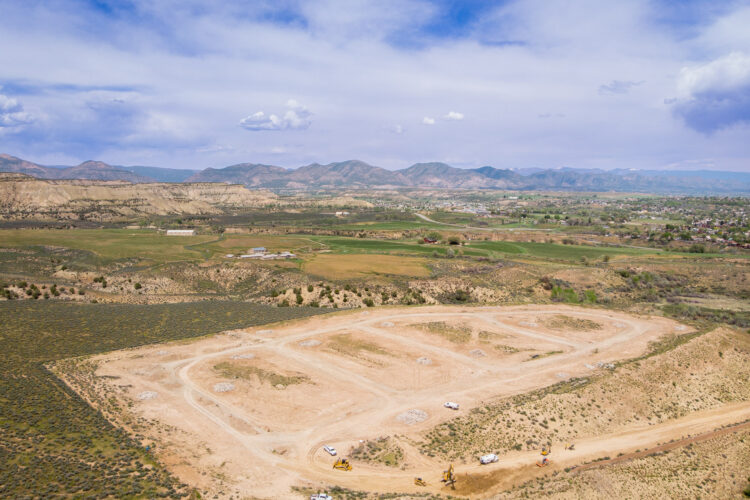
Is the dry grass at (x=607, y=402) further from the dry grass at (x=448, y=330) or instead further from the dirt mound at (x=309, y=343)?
the dirt mound at (x=309, y=343)

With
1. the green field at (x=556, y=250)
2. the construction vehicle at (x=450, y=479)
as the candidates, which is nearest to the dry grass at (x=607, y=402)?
the construction vehicle at (x=450, y=479)

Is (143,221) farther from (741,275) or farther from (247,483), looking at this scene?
(741,275)

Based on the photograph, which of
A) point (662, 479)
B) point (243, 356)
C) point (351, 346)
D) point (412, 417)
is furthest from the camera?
point (351, 346)

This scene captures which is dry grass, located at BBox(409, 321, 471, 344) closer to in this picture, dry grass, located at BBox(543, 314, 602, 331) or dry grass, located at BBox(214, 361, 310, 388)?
dry grass, located at BBox(543, 314, 602, 331)

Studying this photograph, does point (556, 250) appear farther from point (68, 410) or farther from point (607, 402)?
point (68, 410)

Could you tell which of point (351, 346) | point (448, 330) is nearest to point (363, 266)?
point (448, 330)

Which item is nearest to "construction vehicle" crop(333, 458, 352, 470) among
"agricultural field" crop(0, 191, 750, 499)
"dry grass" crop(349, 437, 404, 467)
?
"agricultural field" crop(0, 191, 750, 499)
